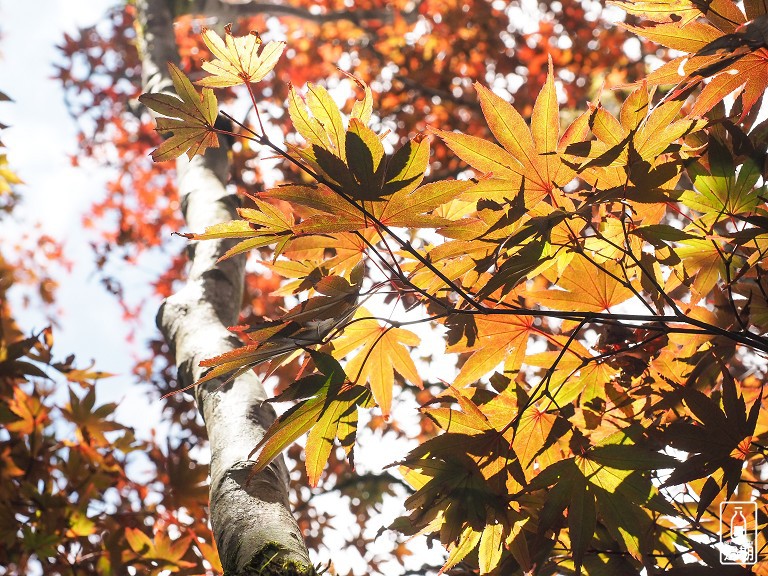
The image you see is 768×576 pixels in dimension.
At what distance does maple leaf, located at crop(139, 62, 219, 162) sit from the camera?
2.74ft

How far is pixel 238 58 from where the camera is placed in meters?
0.86

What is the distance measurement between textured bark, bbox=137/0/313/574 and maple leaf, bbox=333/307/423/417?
0.23 m

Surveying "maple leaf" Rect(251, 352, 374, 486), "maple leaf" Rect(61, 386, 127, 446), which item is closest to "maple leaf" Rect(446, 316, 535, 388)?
"maple leaf" Rect(251, 352, 374, 486)

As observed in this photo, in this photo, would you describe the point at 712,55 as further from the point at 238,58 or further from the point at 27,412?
the point at 27,412

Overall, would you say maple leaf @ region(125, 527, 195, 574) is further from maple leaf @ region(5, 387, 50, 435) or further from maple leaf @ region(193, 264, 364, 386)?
maple leaf @ region(193, 264, 364, 386)

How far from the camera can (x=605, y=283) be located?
1.01 meters

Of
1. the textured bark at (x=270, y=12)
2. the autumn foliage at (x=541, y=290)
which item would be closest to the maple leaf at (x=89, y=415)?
the autumn foliage at (x=541, y=290)

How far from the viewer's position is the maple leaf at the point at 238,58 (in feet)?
2.77

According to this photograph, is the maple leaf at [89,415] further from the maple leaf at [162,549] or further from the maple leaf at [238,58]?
the maple leaf at [238,58]

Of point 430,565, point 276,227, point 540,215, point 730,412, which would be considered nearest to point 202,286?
point 276,227

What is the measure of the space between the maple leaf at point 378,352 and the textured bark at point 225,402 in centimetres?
23

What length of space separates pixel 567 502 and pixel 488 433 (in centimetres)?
15

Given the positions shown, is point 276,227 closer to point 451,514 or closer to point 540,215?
point 540,215

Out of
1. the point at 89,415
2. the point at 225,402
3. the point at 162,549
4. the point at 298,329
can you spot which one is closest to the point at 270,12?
the point at 89,415
